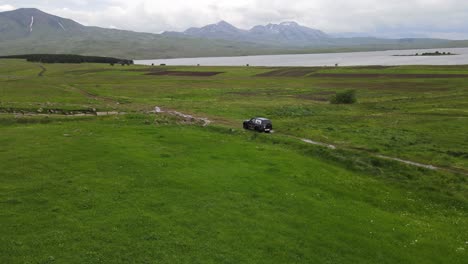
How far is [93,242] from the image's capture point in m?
19.7

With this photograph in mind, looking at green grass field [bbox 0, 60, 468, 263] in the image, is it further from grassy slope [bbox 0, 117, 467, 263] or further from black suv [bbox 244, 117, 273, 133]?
black suv [bbox 244, 117, 273, 133]


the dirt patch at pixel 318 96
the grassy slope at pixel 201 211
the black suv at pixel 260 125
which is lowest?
the grassy slope at pixel 201 211

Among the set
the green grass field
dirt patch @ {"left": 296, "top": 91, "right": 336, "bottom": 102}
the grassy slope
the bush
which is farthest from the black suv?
dirt patch @ {"left": 296, "top": 91, "right": 336, "bottom": 102}

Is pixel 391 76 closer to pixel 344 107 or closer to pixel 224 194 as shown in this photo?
pixel 344 107

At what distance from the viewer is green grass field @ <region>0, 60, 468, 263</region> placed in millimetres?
20203

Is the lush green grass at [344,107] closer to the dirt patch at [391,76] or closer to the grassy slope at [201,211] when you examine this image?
the dirt patch at [391,76]

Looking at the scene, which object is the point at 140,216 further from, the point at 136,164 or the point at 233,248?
the point at 136,164

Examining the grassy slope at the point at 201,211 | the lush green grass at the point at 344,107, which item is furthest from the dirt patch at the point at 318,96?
the grassy slope at the point at 201,211

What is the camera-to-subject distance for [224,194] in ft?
90.5

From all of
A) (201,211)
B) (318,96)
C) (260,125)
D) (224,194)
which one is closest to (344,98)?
(318,96)

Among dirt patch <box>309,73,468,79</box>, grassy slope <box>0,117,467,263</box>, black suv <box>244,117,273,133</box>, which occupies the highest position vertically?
dirt patch <box>309,73,468,79</box>

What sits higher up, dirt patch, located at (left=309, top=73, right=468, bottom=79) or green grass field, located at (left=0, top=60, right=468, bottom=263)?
dirt patch, located at (left=309, top=73, right=468, bottom=79)

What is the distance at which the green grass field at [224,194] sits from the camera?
66.3 ft

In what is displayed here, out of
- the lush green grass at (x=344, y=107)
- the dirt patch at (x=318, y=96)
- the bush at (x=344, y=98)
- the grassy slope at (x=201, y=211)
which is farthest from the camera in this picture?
the dirt patch at (x=318, y=96)
